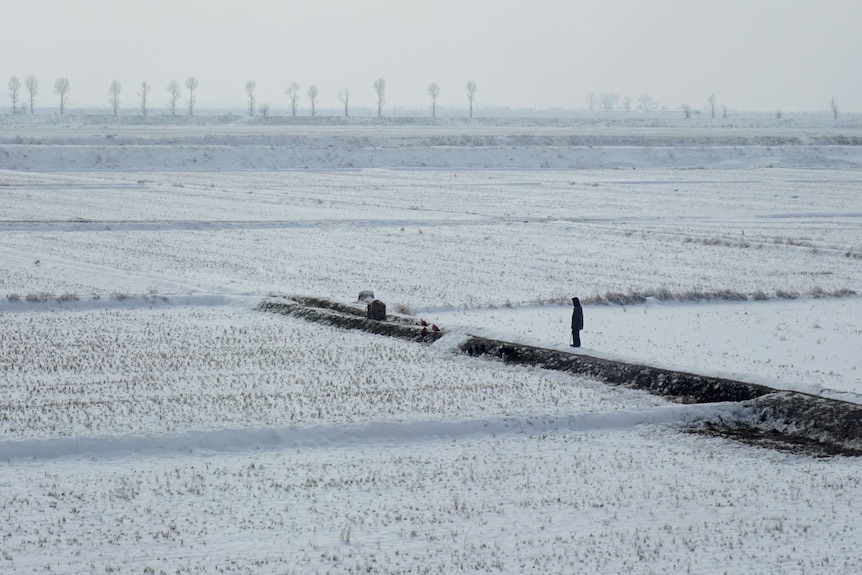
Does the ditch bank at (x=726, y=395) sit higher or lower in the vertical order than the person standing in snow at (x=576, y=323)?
lower

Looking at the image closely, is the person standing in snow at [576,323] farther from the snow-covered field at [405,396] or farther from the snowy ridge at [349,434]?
the snowy ridge at [349,434]

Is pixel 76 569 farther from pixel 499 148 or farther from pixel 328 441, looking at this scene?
pixel 499 148

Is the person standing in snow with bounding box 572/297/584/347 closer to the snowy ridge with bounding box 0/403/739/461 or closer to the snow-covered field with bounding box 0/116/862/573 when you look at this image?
the snow-covered field with bounding box 0/116/862/573

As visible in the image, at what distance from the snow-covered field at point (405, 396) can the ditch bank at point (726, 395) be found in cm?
52

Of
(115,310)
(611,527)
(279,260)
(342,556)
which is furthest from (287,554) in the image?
(279,260)

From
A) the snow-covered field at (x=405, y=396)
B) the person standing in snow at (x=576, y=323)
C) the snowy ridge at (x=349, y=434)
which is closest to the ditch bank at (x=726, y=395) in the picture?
the snow-covered field at (x=405, y=396)

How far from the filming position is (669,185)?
77750 mm

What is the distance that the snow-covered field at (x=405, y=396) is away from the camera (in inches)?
523

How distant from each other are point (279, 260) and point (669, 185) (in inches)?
1733

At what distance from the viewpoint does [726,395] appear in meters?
20.5

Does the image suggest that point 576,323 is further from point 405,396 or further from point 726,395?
point 405,396

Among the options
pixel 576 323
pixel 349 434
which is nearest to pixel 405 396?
pixel 349 434

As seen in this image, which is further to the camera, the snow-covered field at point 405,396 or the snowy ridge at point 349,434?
the snowy ridge at point 349,434

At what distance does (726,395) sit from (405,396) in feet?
19.3
